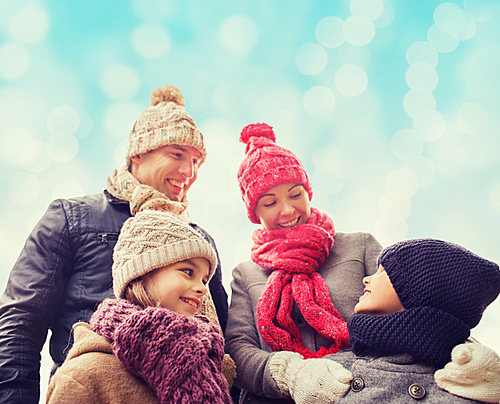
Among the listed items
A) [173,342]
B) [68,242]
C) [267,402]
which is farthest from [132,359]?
[68,242]

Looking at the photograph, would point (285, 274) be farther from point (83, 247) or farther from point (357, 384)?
point (83, 247)

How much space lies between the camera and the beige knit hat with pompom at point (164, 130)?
2.17 metres

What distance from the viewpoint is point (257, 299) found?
6.25 ft

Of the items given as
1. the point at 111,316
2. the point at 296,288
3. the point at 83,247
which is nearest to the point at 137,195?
the point at 83,247

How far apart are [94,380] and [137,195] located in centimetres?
103

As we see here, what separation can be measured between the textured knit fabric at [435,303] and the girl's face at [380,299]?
0.03 m

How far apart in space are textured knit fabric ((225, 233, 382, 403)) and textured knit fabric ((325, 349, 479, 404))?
329 mm

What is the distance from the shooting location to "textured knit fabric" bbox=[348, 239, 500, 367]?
127 cm

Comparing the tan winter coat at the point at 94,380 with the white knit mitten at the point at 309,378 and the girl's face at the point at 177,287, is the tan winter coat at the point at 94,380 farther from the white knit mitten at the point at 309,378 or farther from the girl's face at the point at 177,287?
the white knit mitten at the point at 309,378

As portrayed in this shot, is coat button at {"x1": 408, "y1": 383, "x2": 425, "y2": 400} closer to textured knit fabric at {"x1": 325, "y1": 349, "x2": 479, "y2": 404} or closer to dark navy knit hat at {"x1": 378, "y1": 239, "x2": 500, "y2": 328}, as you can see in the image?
textured knit fabric at {"x1": 325, "y1": 349, "x2": 479, "y2": 404}

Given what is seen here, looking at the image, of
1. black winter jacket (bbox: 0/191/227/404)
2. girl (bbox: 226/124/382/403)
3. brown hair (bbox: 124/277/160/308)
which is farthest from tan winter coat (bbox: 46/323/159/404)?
girl (bbox: 226/124/382/403)

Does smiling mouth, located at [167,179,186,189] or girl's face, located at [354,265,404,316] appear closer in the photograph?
girl's face, located at [354,265,404,316]

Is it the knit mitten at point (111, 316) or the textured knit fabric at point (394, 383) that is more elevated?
the knit mitten at point (111, 316)

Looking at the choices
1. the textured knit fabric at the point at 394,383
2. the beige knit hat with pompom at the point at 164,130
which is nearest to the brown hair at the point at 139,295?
the textured knit fabric at the point at 394,383
